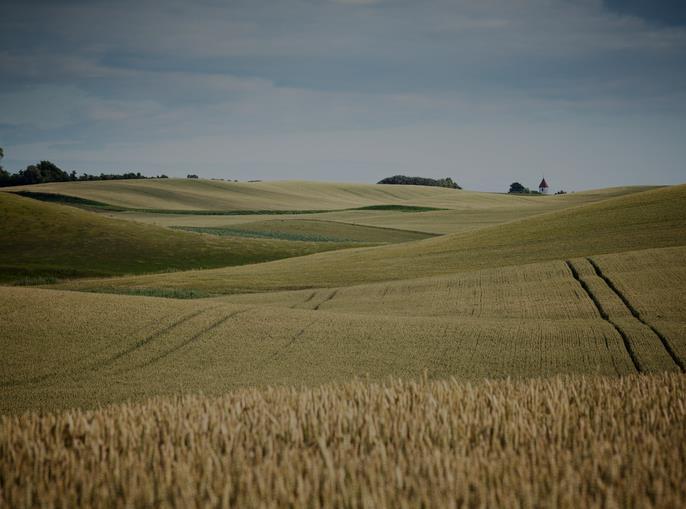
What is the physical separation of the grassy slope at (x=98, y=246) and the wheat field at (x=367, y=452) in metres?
30.1

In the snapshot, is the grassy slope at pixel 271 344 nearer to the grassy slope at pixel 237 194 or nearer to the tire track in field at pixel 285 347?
the tire track in field at pixel 285 347

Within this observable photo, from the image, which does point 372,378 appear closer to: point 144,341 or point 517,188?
point 144,341

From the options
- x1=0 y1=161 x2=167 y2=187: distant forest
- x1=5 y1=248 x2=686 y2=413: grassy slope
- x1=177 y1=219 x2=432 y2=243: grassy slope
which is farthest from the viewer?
x1=0 y1=161 x2=167 y2=187: distant forest

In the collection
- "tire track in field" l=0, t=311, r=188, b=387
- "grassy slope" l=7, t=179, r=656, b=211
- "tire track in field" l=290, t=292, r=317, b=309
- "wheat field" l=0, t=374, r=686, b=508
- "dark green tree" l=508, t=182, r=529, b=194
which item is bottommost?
"tire track in field" l=290, t=292, r=317, b=309

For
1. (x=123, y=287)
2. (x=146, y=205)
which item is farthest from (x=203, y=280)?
(x=146, y=205)

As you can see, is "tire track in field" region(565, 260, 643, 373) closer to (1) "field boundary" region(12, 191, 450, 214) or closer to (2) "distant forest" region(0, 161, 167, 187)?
(1) "field boundary" region(12, 191, 450, 214)

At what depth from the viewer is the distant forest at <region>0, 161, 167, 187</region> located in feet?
387

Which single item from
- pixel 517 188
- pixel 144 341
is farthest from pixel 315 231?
pixel 517 188

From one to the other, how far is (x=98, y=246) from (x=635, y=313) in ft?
106

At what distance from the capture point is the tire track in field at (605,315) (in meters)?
10.9

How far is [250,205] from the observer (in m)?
91.7

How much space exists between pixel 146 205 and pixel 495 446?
276 feet

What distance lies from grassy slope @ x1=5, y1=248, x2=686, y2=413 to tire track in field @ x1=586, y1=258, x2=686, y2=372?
0.54 ft

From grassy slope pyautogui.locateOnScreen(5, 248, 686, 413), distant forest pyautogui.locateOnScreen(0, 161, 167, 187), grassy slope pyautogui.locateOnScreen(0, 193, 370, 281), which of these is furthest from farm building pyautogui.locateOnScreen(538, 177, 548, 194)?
grassy slope pyautogui.locateOnScreen(5, 248, 686, 413)
